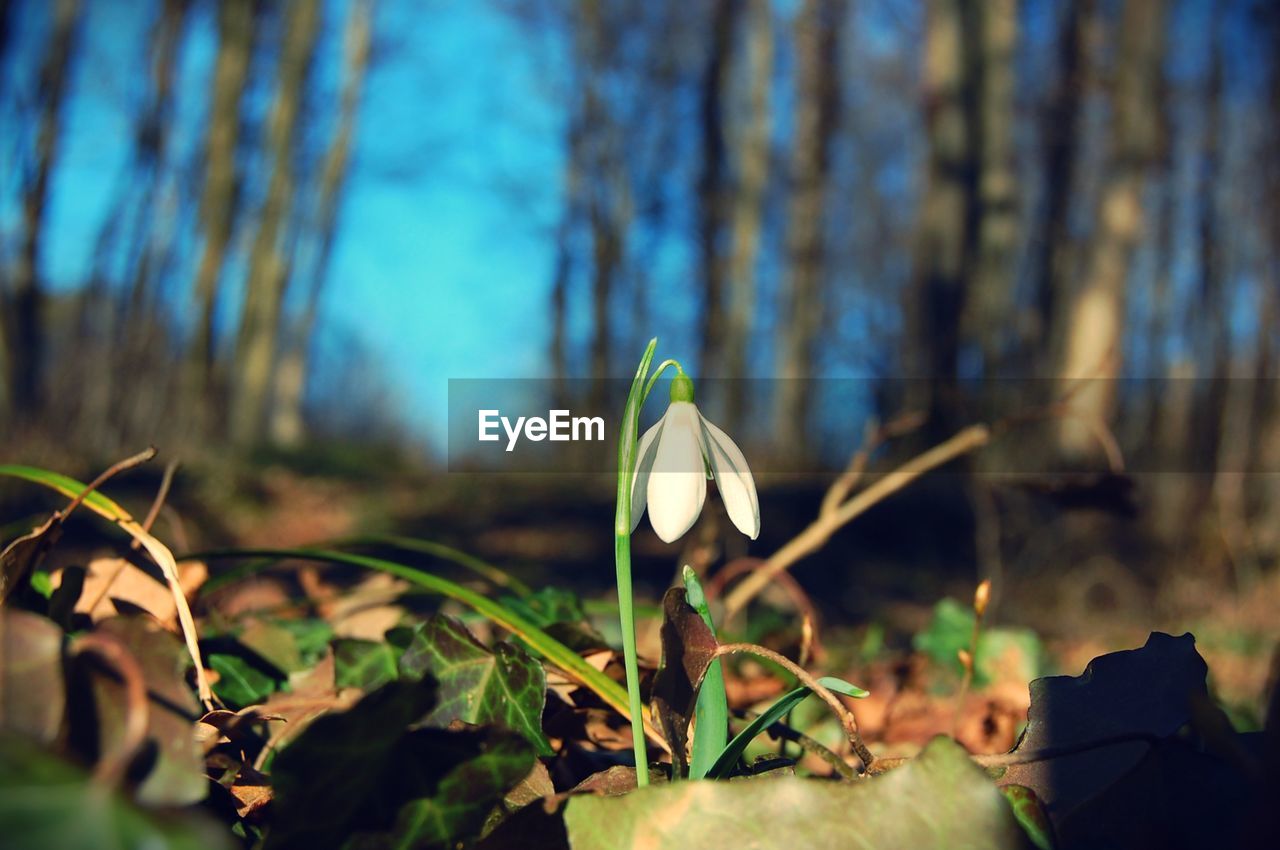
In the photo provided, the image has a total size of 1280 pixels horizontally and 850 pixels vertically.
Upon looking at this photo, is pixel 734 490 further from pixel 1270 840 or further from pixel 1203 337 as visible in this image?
pixel 1203 337

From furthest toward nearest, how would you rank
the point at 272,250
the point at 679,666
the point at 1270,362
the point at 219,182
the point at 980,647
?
the point at 272,250, the point at 219,182, the point at 1270,362, the point at 980,647, the point at 679,666

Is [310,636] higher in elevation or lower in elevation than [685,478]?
lower

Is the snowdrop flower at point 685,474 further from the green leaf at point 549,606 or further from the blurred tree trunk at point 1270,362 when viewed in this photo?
the blurred tree trunk at point 1270,362

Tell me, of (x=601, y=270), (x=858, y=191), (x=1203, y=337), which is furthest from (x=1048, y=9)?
(x=858, y=191)

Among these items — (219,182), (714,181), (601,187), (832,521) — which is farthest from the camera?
(601,187)

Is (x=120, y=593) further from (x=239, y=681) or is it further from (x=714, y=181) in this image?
(x=714, y=181)

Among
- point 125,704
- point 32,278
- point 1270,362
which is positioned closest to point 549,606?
Answer: point 125,704

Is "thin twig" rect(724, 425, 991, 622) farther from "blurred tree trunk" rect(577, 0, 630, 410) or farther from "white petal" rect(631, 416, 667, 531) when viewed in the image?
"blurred tree trunk" rect(577, 0, 630, 410)

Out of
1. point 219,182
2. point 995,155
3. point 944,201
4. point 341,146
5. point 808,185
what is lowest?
point 944,201
